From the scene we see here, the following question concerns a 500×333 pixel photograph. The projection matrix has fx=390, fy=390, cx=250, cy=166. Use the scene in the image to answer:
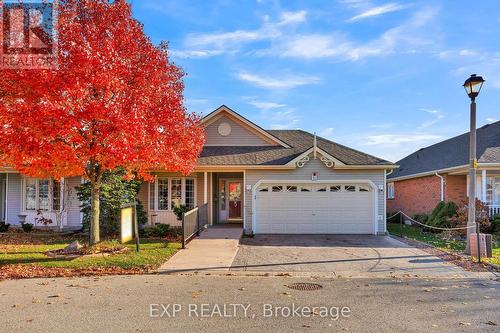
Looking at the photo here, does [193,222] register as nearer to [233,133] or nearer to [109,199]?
[109,199]

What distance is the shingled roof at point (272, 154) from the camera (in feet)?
55.4

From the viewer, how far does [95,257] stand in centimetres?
1084

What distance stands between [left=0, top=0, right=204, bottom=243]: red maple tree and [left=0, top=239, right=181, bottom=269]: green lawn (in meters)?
1.56

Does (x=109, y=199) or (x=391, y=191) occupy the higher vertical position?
(x=109, y=199)

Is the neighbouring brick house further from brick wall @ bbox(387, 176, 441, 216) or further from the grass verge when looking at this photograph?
the grass verge

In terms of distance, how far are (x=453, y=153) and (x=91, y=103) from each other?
63.4 ft

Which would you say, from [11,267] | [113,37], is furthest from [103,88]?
[11,267]

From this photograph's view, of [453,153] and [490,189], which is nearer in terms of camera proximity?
[490,189]

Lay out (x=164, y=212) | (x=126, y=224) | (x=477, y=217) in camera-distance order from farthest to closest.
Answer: (x=164, y=212), (x=477, y=217), (x=126, y=224)

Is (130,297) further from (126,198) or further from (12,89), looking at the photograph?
(126,198)

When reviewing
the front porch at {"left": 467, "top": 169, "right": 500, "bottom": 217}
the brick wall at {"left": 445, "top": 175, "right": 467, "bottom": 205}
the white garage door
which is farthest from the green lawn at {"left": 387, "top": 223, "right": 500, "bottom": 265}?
the brick wall at {"left": 445, "top": 175, "right": 467, "bottom": 205}

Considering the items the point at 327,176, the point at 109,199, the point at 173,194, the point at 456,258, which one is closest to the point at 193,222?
the point at 109,199

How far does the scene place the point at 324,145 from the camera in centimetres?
1930

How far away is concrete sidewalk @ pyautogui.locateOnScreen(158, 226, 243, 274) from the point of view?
974cm
